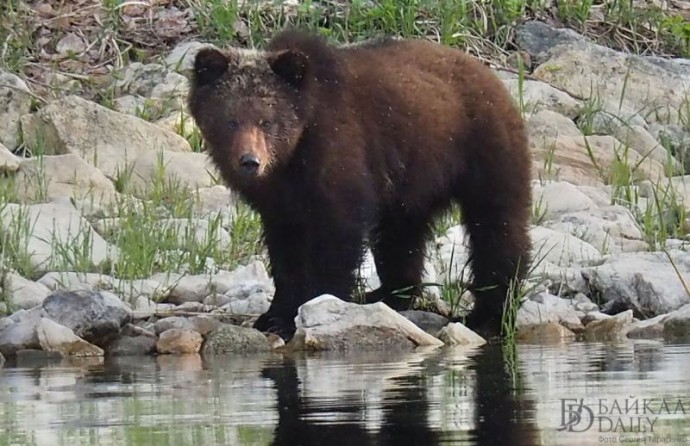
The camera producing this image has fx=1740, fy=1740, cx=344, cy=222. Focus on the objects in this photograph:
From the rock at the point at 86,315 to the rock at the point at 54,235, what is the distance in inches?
50.9

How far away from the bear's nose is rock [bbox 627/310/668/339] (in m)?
2.09

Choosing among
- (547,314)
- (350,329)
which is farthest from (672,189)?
(350,329)

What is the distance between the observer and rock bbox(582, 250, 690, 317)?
9.39 m

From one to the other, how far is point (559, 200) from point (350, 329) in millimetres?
4367

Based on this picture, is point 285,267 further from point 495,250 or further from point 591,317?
point 591,317

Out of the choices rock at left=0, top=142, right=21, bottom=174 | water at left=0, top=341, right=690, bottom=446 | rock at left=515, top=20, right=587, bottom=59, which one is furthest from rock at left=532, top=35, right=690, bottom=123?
water at left=0, top=341, right=690, bottom=446

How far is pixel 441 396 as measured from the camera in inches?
243

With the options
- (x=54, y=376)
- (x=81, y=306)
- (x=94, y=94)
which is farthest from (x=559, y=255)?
(x=94, y=94)

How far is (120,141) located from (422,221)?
12.1 ft

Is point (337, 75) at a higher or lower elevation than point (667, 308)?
higher

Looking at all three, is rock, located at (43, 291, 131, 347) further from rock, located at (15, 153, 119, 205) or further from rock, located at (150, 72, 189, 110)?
rock, located at (150, 72, 189, 110)

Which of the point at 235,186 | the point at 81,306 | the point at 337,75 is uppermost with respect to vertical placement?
the point at 337,75

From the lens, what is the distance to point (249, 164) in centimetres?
896

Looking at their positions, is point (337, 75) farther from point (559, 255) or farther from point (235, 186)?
point (559, 255)
